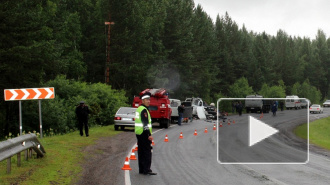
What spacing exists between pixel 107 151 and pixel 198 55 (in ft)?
197

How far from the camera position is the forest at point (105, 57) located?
3153cm

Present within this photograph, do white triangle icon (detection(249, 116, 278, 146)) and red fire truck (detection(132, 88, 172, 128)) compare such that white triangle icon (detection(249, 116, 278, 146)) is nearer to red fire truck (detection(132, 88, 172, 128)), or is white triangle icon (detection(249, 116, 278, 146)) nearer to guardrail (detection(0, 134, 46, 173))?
guardrail (detection(0, 134, 46, 173))

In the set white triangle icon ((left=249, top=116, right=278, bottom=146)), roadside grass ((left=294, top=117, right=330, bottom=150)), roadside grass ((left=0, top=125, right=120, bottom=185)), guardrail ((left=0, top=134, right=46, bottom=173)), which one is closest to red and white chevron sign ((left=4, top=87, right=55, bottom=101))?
roadside grass ((left=0, top=125, right=120, bottom=185))

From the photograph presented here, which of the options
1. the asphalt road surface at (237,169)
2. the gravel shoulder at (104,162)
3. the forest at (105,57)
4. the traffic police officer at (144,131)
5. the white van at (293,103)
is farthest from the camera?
the forest at (105,57)

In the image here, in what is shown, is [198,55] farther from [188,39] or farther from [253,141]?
[253,141]

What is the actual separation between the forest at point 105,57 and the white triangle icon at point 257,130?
2.20 metres

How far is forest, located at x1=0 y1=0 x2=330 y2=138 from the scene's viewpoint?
31531mm

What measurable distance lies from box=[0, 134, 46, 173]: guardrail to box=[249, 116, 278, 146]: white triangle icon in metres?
5.83

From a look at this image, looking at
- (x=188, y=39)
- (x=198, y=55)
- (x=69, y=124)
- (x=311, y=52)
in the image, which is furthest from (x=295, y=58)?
(x=69, y=124)

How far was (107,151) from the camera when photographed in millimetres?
17500

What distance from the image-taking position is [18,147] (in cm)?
1145

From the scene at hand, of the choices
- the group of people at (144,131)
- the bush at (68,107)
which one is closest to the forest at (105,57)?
the bush at (68,107)

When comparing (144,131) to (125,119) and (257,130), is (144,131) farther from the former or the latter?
(125,119)
